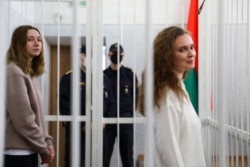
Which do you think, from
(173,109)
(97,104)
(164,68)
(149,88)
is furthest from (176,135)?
(97,104)

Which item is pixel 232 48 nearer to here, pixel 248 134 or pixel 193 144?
pixel 248 134

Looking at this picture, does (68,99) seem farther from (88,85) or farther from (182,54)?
(182,54)

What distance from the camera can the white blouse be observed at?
1.04 metres

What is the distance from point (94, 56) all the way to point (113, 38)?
3.59ft

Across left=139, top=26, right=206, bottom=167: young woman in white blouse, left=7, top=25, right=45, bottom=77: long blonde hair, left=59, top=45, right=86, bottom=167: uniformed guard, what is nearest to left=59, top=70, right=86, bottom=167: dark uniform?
left=59, top=45, right=86, bottom=167: uniformed guard

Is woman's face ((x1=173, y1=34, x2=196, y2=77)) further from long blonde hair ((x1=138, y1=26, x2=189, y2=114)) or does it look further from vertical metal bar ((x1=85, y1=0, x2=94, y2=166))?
vertical metal bar ((x1=85, y1=0, x2=94, y2=166))

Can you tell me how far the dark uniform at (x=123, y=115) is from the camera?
2.30 metres

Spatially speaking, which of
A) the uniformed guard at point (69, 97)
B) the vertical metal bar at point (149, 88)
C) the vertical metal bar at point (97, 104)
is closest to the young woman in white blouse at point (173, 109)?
the vertical metal bar at point (149, 88)

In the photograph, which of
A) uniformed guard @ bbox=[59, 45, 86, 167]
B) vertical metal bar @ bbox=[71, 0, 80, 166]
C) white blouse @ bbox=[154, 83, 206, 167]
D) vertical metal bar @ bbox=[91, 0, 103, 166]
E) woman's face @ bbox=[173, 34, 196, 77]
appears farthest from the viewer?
uniformed guard @ bbox=[59, 45, 86, 167]

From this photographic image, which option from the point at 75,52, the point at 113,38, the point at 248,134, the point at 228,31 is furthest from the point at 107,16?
the point at 75,52

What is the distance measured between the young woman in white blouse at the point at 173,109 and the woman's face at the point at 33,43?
0.67 m

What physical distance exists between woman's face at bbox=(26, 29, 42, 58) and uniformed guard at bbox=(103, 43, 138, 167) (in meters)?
0.81

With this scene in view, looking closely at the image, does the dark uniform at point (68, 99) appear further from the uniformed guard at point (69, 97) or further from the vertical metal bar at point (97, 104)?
the vertical metal bar at point (97, 104)

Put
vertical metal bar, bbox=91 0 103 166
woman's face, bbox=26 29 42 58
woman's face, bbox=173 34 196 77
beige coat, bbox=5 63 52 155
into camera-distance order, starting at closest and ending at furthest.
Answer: woman's face, bbox=173 34 196 77
beige coat, bbox=5 63 52 155
woman's face, bbox=26 29 42 58
vertical metal bar, bbox=91 0 103 166
